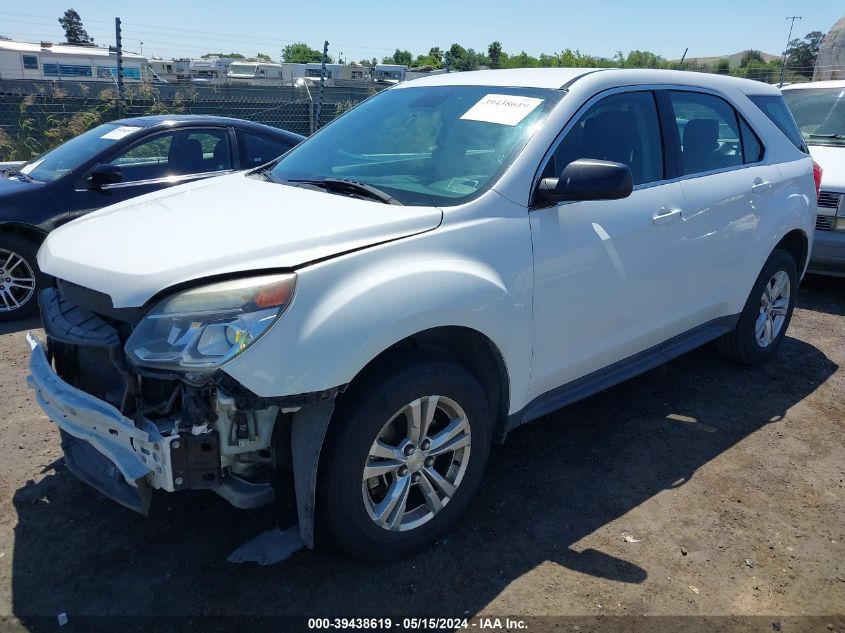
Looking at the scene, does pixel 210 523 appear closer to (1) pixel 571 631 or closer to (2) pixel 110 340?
(2) pixel 110 340

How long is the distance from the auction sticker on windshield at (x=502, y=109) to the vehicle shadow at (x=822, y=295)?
4.57 meters

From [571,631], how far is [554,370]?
1.13 m

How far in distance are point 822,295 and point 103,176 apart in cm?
679

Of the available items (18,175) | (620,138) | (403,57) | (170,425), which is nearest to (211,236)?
(170,425)

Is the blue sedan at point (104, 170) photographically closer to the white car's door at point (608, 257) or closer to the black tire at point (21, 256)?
the black tire at point (21, 256)

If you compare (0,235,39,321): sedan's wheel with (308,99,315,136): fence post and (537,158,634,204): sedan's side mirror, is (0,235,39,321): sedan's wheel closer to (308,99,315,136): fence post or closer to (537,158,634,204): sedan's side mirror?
(537,158,634,204): sedan's side mirror

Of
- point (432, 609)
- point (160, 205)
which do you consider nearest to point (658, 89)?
point (160, 205)

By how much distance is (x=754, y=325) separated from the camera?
4.77 metres

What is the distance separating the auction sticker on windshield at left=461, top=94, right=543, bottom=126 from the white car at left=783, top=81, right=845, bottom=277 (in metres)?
4.48

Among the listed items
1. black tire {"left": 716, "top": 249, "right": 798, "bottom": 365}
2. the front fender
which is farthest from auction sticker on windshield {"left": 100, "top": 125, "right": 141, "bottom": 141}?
black tire {"left": 716, "top": 249, "right": 798, "bottom": 365}

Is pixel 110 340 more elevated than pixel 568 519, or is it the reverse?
pixel 110 340

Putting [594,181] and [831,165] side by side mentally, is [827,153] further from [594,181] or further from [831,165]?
[594,181]

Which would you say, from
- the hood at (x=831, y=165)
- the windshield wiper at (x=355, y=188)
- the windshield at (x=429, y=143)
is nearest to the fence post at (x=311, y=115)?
the hood at (x=831, y=165)

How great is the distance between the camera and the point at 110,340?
2520mm
